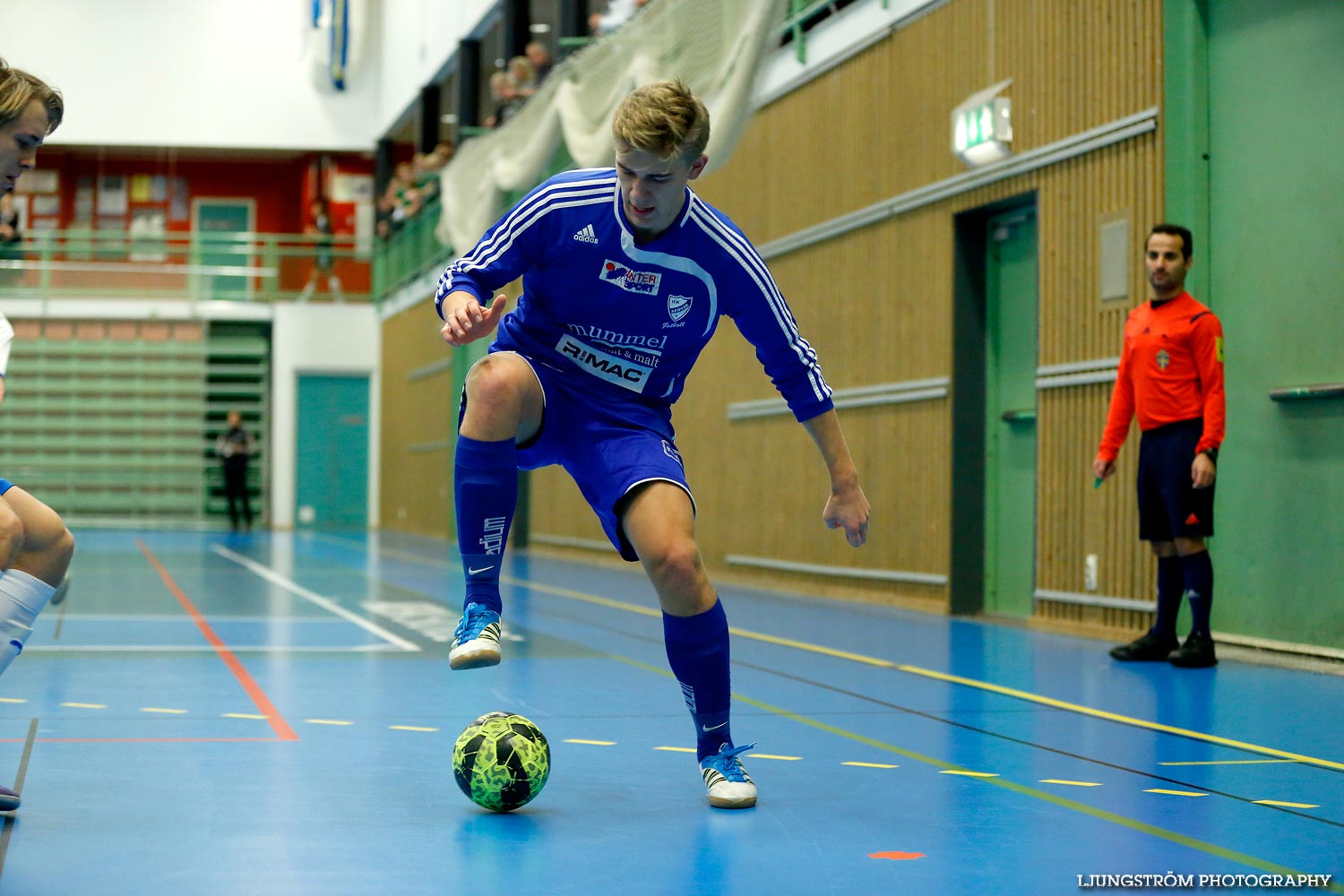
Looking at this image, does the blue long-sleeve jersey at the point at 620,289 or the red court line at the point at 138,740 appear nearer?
the blue long-sleeve jersey at the point at 620,289

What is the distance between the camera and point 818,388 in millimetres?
3828

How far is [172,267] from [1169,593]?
2305 cm

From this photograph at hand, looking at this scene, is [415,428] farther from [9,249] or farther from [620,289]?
[620,289]

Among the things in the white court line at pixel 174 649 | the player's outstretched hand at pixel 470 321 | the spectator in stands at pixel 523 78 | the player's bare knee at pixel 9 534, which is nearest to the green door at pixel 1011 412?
the white court line at pixel 174 649

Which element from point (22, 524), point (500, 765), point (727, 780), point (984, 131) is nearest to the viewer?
point (22, 524)

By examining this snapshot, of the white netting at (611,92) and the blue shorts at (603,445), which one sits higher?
the white netting at (611,92)

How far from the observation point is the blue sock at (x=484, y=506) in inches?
146

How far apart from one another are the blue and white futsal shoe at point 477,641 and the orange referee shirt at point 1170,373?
4.02 meters

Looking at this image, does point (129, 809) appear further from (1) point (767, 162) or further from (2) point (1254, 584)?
(1) point (767, 162)

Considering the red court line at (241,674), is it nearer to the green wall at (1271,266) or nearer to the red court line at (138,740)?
the red court line at (138,740)

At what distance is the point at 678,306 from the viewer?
12.3 feet

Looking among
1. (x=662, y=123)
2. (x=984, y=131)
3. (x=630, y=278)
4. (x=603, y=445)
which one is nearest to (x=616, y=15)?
(x=984, y=131)

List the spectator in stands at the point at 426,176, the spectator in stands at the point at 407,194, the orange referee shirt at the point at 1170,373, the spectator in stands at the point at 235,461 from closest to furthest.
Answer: the orange referee shirt at the point at 1170,373 < the spectator in stands at the point at 426,176 < the spectator in stands at the point at 407,194 < the spectator in stands at the point at 235,461

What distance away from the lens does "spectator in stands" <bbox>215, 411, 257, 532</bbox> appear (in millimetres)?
25516
